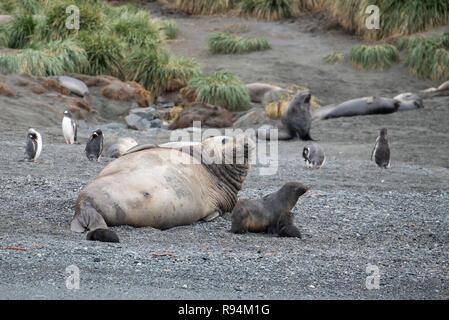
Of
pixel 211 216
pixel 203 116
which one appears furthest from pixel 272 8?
pixel 211 216

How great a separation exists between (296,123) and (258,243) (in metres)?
7.52

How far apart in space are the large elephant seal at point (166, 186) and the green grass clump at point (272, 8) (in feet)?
60.1

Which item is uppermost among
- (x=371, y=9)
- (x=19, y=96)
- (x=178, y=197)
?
(x=371, y=9)

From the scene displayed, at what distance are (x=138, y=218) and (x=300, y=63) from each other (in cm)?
1530

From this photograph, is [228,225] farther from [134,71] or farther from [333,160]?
[134,71]

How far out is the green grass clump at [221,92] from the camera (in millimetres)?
15758

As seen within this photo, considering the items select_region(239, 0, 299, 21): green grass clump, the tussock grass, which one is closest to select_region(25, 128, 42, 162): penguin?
the tussock grass

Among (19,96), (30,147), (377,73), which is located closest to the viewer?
(30,147)

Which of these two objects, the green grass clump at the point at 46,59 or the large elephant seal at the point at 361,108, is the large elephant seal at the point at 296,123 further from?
the green grass clump at the point at 46,59

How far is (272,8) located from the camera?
934 inches

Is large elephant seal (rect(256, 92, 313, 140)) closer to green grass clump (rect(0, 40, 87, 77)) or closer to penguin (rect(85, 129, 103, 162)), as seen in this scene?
penguin (rect(85, 129, 103, 162))

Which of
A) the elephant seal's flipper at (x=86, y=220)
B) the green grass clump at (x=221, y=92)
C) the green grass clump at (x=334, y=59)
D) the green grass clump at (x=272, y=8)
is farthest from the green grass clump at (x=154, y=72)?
the elephant seal's flipper at (x=86, y=220)
